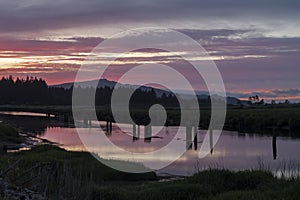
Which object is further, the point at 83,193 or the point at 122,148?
the point at 122,148

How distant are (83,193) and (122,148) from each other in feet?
103

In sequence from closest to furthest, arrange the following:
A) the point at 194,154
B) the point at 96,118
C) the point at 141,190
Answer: the point at 141,190 → the point at 194,154 → the point at 96,118

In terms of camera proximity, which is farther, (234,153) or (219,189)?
(234,153)

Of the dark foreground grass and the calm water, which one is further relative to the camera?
the calm water

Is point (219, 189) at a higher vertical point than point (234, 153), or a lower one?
higher

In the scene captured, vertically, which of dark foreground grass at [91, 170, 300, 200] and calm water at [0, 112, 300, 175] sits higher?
dark foreground grass at [91, 170, 300, 200]

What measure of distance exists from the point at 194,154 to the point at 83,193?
26.7m

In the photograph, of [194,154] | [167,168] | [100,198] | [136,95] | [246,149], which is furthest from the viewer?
[136,95]

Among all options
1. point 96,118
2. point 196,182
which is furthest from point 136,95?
point 196,182

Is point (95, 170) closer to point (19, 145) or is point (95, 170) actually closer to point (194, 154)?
point (194, 154)

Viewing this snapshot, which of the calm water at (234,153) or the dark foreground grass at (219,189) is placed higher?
the dark foreground grass at (219,189)

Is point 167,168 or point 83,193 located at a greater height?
point 83,193

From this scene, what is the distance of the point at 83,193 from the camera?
45.7ft

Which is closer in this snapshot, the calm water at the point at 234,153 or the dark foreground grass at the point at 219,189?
the dark foreground grass at the point at 219,189
